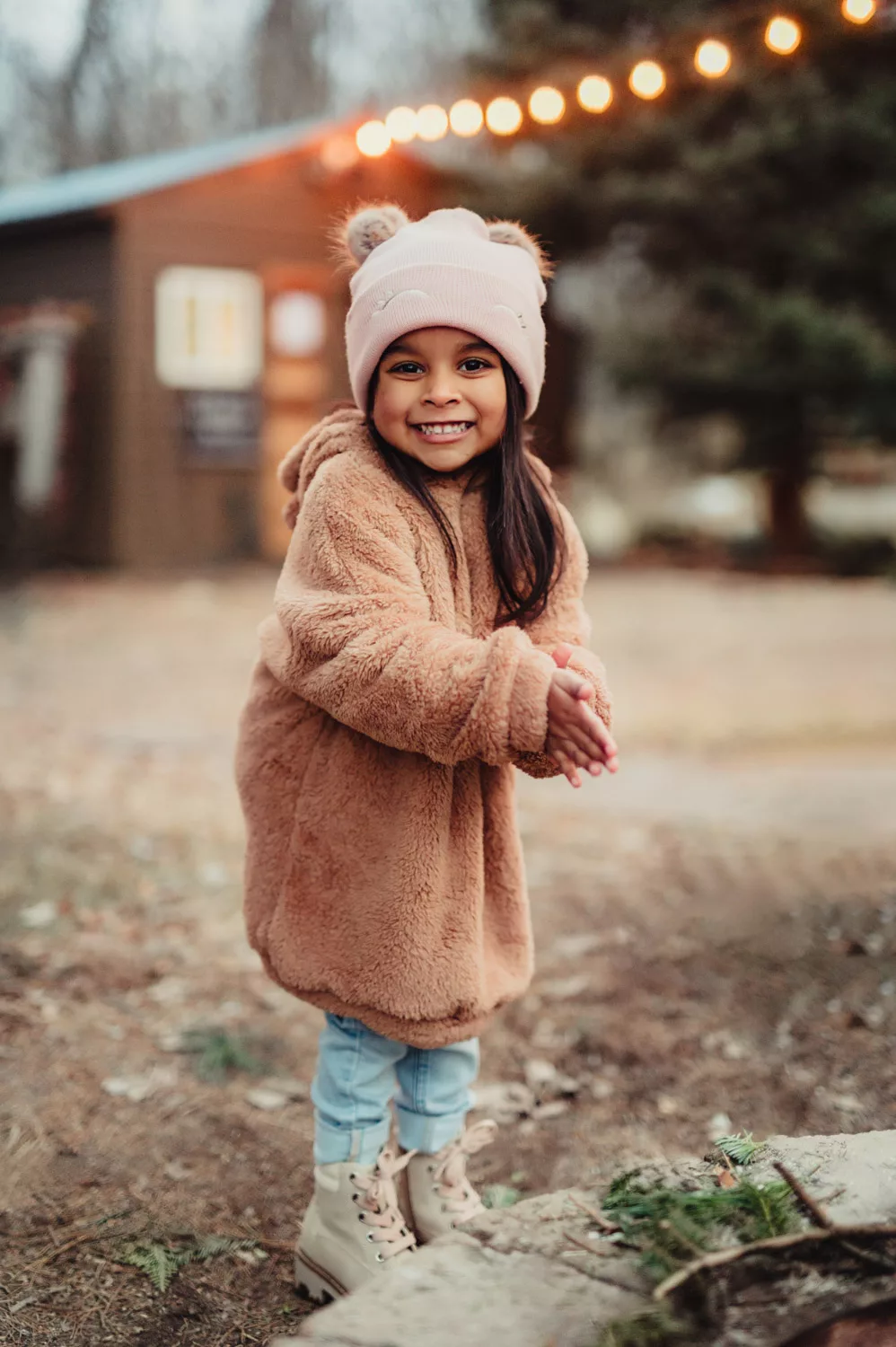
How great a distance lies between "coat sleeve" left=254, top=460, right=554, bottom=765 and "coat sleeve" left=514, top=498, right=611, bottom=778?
0.08 m

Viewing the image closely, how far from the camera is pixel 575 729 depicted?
1807 millimetres

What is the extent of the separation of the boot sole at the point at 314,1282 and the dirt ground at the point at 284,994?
0.10 ft

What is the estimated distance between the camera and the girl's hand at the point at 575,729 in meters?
1.80

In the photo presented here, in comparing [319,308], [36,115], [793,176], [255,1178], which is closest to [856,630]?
[793,176]

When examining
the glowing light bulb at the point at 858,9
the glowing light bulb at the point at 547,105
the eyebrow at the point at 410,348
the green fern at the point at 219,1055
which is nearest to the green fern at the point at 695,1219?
the eyebrow at the point at 410,348

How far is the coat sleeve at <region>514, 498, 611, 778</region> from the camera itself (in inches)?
76.2

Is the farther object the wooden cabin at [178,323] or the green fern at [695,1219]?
the wooden cabin at [178,323]

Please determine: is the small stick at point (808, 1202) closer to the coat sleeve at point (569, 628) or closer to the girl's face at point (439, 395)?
the coat sleeve at point (569, 628)

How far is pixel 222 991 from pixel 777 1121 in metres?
1.51

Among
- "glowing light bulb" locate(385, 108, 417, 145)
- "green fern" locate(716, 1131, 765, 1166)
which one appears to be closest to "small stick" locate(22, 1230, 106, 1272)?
"green fern" locate(716, 1131, 765, 1166)

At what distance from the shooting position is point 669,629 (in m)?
10.2

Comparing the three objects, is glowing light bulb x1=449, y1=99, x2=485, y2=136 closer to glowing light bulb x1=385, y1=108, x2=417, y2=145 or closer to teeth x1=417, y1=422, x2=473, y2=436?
glowing light bulb x1=385, y1=108, x2=417, y2=145

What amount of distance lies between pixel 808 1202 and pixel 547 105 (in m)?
4.92

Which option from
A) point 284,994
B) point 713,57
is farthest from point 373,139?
point 284,994
